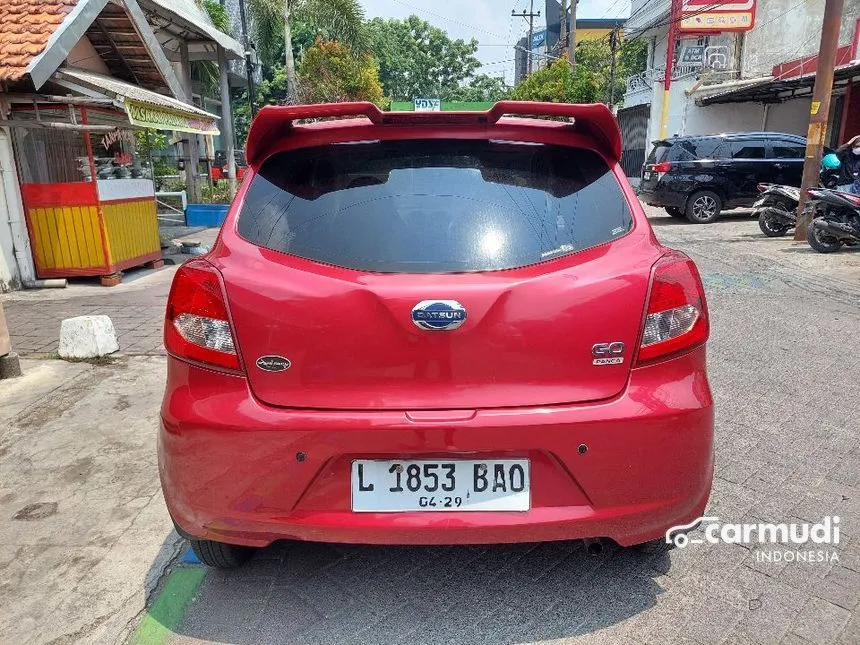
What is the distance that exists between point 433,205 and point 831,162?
10734 millimetres

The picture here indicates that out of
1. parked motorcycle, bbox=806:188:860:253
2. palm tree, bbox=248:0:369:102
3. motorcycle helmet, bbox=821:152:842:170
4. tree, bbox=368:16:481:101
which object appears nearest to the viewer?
parked motorcycle, bbox=806:188:860:253

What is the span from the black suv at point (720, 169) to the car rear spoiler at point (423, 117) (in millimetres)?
12353

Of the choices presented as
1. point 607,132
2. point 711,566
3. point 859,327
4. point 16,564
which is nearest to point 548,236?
point 607,132

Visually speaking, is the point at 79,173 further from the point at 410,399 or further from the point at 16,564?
the point at 410,399

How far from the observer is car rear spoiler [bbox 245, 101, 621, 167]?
2.29m

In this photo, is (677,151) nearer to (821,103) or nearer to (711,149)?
(711,149)

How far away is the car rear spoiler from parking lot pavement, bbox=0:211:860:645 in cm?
153

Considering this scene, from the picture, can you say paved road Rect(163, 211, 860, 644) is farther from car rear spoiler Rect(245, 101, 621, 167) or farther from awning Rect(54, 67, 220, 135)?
awning Rect(54, 67, 220, 135)

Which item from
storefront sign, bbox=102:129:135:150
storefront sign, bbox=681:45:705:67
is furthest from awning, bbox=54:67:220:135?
storefront sign, bbox=681:45:705:67

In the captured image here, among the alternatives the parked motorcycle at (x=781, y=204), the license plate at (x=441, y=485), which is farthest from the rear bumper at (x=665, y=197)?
the license plate at (x=441, y=485)

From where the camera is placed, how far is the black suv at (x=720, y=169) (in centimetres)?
1370

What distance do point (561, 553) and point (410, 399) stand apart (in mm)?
1068

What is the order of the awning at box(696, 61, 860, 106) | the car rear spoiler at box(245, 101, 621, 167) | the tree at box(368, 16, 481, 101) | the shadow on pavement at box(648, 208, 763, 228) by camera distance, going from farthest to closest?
the tree at box(368, 16, 481, 101) → the awning at box(696, 61, 860, 106) → the shadow on pavement at box(648, 208, 763, 228) → the car rear spoiler at box(245, 101, 621, 167)

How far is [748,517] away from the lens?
2822 mm
